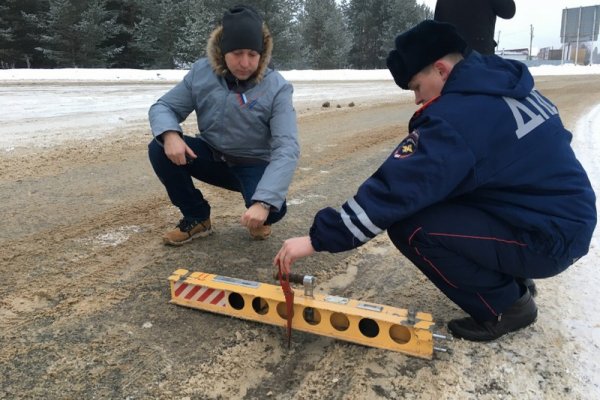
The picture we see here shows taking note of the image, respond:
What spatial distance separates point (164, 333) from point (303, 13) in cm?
4628

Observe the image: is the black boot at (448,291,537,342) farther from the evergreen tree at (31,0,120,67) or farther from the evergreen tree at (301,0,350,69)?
the evergreen tree at (301,0,350,69)

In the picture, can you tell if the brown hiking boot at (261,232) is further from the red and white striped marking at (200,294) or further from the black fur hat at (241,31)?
the black fur hat at (241,31)

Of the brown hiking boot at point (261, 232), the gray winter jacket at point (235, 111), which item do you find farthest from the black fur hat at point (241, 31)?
the brown hiking boot at point (261, 232)

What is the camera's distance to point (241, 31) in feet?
9.89

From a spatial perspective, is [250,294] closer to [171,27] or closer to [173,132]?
[173,132]

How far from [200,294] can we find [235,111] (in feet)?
3.92

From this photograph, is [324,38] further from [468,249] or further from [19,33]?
[468,249]

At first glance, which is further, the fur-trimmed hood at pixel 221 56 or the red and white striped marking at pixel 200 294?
the fur-trimmed hood at pixel 221 56

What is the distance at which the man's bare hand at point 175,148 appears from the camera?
10.2 ft

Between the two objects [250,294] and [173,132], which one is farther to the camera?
[173,132]

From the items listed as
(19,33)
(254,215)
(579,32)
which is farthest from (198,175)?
(579,32)

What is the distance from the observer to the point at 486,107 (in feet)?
6.61

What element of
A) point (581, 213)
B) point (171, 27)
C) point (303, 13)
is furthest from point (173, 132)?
point (303, 13)

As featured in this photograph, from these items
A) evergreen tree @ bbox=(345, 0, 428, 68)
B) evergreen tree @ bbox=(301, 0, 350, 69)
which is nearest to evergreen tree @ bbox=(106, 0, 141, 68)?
evergreen tree @ bbox=(301, 0, 350, 69)
